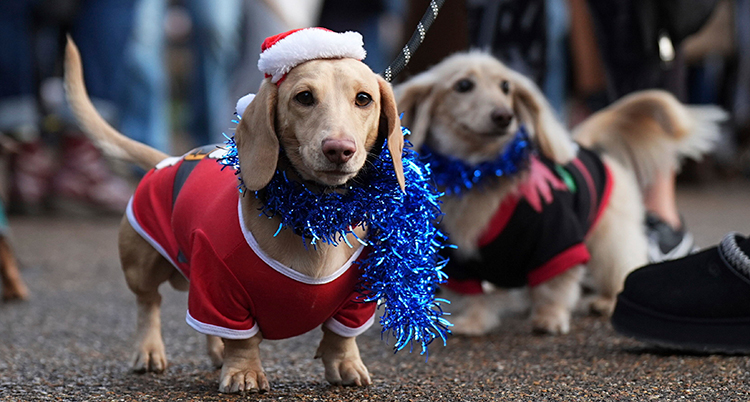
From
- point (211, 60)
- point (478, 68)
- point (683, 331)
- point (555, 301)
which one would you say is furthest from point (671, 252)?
point (211, 60)

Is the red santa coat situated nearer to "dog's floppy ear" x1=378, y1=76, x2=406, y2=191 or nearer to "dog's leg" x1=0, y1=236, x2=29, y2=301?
"dog's floppy ear" x1=378, y1=76, x2=406, y2=191

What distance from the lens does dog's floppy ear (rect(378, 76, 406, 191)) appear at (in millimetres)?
1811

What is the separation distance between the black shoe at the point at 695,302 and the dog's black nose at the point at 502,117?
736 mm

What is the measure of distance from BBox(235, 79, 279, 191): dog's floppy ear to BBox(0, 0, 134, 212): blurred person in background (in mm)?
3943

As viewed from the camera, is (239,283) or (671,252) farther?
(671,252)

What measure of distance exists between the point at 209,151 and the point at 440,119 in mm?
1045

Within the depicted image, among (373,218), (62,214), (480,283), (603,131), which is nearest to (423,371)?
(373,218)

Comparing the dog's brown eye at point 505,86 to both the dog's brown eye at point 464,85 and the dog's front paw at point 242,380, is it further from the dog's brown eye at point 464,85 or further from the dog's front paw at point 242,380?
the dog's front paw at point 242,380

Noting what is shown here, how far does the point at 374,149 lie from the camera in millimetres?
1909

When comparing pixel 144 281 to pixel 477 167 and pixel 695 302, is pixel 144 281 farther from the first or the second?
pixel 695 302

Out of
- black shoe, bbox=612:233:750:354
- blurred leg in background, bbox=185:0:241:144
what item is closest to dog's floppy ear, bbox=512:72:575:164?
black shoe, bbox=612:233:750:354

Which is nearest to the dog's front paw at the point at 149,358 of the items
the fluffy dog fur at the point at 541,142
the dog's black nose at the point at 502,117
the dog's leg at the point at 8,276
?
the fluffy dog fur at the point at 541,142

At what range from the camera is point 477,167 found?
9.24 feet

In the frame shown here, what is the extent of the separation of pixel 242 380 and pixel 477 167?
1281 mm
